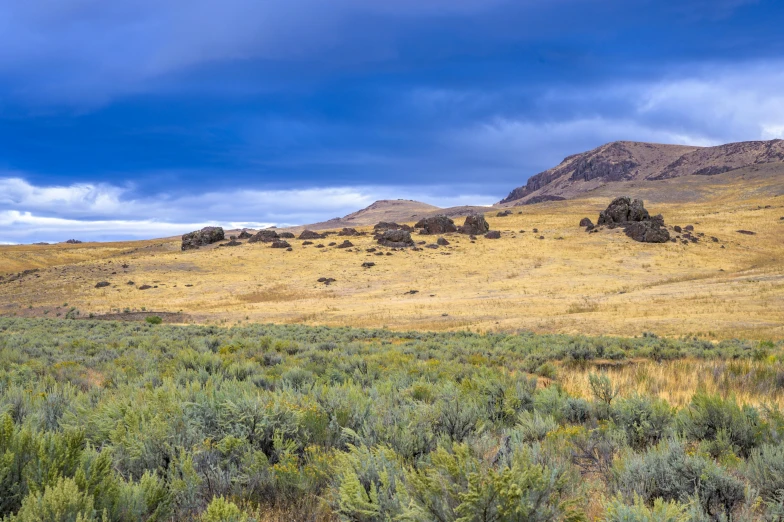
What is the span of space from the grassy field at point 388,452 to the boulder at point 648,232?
5845 cm

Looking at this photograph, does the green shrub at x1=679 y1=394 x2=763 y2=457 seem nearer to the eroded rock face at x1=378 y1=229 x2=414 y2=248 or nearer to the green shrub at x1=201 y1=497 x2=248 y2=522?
the green shrub at x1=201 y1=497 x2=248 y2=522

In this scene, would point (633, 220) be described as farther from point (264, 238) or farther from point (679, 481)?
point (679, 481)

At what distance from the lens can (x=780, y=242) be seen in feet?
204

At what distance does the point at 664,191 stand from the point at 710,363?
6279 inches

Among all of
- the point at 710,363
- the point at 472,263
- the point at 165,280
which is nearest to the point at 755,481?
the point at 710,363

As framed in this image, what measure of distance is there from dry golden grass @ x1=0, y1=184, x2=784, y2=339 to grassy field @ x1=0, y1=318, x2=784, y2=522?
50.2 ft

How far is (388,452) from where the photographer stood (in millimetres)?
3537

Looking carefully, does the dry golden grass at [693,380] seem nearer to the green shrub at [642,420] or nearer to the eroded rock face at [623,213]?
the green shrub at [642,420]

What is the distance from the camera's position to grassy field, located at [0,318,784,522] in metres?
2.64

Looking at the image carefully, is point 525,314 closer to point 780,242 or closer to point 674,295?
point 674,295

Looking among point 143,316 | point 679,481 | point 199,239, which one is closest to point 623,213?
point 143,316

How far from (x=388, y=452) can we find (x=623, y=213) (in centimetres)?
7485

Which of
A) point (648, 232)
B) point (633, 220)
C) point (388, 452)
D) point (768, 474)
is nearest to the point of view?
point (768, 474)

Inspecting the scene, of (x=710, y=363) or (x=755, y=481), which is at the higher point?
(x=755, y=481)
